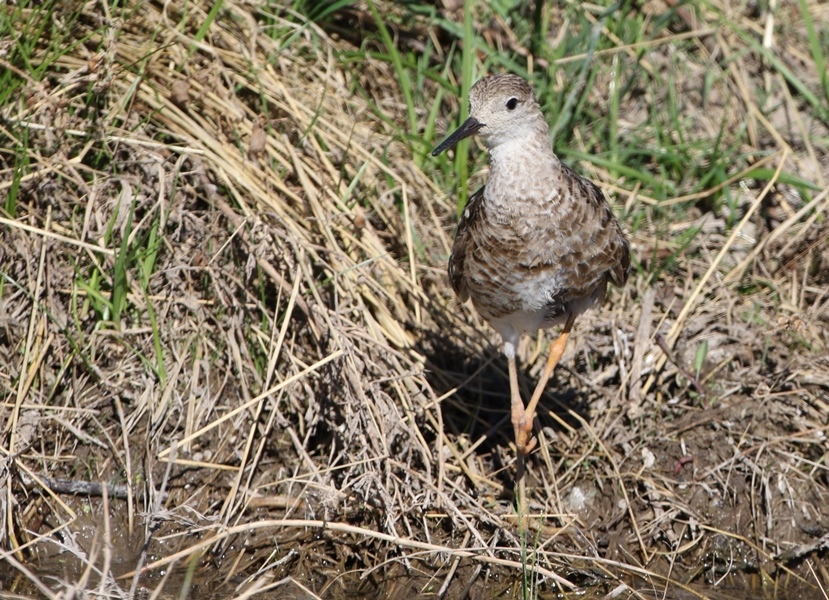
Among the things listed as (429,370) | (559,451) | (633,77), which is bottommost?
(559,451)

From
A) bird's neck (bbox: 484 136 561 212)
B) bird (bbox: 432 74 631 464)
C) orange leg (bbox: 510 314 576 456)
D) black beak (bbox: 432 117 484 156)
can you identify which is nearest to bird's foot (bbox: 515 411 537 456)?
orange leg (bbox: 510 314 576 456)

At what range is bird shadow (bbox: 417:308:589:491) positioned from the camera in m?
5.15

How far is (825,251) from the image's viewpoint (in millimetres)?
5797

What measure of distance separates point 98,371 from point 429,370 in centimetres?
147

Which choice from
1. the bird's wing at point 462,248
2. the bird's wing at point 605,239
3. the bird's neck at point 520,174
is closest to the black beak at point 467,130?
the bird's neck at point 520,174

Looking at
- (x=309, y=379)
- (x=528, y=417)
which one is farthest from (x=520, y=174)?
(x=309, y=379)

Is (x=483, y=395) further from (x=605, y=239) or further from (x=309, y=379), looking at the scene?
(x=605, y=239)

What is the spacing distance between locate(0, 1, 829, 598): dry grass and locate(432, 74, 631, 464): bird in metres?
0.65

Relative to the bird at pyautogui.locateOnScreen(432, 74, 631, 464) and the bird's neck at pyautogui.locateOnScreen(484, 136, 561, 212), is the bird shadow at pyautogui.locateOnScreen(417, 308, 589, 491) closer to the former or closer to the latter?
the bird at pyautogui.locateOnScreen(432, 74, 631, 464)

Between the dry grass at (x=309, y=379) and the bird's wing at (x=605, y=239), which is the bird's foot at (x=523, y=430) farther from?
the bird's wing at (x=605, y=239)

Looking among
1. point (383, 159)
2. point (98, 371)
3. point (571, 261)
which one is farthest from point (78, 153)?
point (571, 261)

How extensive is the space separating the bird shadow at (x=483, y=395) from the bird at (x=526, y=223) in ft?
2.32

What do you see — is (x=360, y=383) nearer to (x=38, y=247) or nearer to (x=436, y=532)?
(x=436, y=532)

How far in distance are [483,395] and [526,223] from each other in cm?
129
